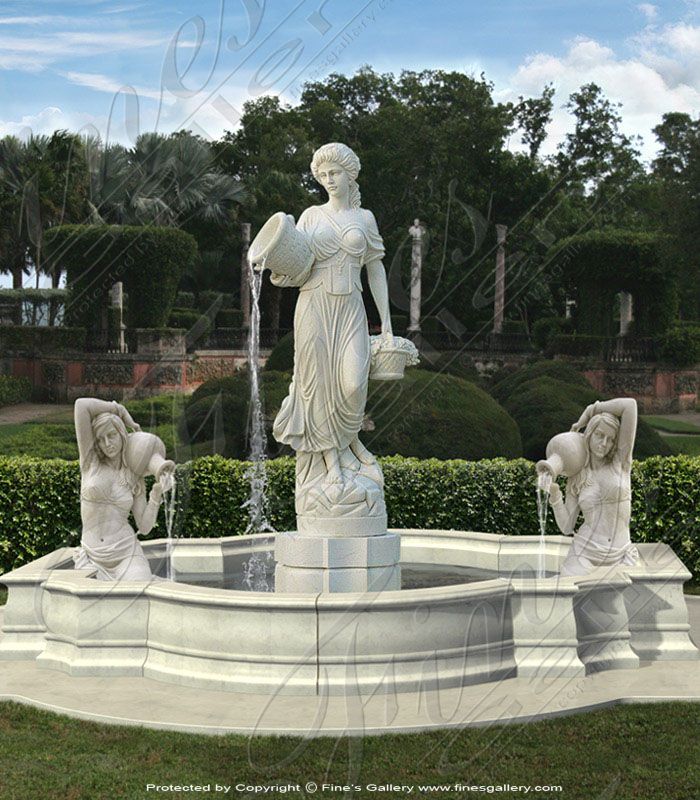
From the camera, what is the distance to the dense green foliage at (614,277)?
27.9 metres

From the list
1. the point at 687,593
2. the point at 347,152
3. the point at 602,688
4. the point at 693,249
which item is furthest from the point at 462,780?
the point at 693,249

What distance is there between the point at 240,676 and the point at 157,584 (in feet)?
2.88

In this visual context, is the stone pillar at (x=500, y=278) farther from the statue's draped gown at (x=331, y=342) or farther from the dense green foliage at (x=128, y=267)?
the statue's draped gown at (x=331, y=342)

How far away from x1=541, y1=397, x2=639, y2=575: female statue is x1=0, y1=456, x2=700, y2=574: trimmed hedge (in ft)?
9.54

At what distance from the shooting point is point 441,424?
14.5 metres

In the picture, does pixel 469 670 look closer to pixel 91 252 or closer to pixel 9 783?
pixel 9 783

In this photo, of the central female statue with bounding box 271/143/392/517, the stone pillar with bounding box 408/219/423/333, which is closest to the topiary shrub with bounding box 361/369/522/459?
the central female statue with bounding box 271/143/392/517

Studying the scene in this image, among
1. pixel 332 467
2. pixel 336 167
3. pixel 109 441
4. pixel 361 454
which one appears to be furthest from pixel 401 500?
pixel 336 167

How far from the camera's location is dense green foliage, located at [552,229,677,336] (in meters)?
27.9

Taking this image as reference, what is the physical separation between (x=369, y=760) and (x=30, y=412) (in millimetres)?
20633

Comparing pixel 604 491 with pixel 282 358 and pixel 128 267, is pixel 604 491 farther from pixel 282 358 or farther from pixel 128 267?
pixel 128 267

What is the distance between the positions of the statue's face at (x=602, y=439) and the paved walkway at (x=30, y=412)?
16552 mm

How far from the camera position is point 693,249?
80.7ft

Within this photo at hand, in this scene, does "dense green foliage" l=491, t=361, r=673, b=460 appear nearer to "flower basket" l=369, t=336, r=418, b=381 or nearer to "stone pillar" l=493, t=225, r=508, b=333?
"flower basket" l=369, t=336, r=418, b=381
